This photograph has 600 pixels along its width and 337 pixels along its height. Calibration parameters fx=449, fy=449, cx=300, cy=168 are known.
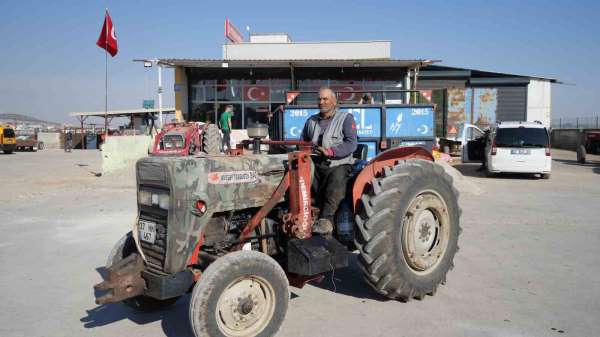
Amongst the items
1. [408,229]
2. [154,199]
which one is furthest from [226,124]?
[154,199]

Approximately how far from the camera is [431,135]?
33.9ft

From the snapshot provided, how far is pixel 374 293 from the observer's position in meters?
4.32

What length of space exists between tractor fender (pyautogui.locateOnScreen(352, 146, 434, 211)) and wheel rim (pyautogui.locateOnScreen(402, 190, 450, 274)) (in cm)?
43

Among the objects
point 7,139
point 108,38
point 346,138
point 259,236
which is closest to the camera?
point 259,236

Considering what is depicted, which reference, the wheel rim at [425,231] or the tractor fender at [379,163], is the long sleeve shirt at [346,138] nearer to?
the tractor fender at [379,163]

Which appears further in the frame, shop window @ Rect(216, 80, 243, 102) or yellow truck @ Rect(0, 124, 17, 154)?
yellow truck @ Rect(0, 124, 17, 154)

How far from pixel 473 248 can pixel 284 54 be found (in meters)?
18.0

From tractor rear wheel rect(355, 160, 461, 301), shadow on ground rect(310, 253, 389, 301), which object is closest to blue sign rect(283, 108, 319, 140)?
shadow on ground rect(310, 253, 389, 301)

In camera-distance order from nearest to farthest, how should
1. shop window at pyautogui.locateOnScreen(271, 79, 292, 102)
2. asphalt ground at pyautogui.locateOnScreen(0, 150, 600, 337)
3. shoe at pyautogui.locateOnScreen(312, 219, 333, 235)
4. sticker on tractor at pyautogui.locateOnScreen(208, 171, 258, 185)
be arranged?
sticker on tractor at pyautogui.locateOnScreen(208, 171, 258, 185) → asphalt ground at pyautogui.locateOnScreen(0, 150, 600, 337) → shoe at pyautogui.locateOnScreen(312, 219, 333, 235) → shop window at pyautogui.locateOnScreen(271, 79, 292, 102)

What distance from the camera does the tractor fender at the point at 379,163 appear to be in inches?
160

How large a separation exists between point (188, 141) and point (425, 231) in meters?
10.5

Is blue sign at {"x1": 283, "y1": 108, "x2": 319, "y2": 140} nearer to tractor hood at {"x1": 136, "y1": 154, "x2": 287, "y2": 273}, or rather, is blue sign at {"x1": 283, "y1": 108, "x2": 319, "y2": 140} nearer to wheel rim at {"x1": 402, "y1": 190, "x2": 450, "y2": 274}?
wheel rim at {"x1": 402, "y1": 190, "x2": 450, "y2": 274}

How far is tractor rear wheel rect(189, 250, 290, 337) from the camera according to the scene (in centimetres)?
289

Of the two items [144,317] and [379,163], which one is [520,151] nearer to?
[379,163]
